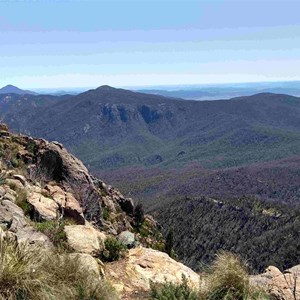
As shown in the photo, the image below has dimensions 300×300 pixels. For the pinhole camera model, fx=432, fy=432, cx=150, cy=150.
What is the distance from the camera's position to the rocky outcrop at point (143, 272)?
33.4ft

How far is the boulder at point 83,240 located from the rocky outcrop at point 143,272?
759mm

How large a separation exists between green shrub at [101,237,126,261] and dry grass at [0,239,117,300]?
9.72ft

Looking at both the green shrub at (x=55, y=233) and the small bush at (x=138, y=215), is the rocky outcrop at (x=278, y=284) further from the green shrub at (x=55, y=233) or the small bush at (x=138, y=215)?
the small bush at (x=138, y=215)

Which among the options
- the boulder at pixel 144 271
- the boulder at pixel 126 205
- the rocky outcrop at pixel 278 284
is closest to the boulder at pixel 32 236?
the boulder at pixel 144 271

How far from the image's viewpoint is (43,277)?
7.21m

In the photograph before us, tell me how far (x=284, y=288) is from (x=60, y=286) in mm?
4908

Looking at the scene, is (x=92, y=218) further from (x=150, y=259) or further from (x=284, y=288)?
(x=284, y=288)

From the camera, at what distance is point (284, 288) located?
9.48 metres

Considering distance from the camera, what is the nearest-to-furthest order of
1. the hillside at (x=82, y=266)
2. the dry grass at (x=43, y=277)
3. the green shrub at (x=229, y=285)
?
the dry grass at (x=43, y=277)
the hillside at (x=82, y=266)
the green shrub at (x=229, y=285)

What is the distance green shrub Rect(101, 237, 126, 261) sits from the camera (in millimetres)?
11617

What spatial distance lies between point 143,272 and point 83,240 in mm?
1937

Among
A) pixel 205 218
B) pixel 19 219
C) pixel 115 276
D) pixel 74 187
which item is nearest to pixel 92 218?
pixel 74 187

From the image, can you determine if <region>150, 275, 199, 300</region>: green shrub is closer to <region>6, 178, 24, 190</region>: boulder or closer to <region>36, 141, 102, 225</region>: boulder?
<region>6, 178, 24, 190</region>: boulder

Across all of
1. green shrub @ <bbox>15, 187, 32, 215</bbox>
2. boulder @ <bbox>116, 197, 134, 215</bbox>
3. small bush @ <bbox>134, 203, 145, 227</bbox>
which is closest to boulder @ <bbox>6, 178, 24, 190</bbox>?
green shrub @ <bbox>15, 187, 32, 215</bbox>
